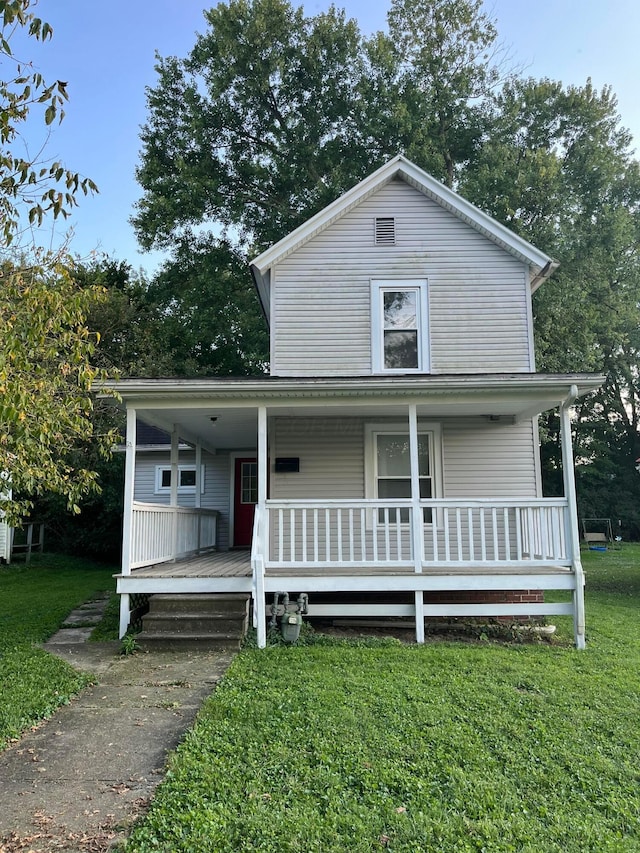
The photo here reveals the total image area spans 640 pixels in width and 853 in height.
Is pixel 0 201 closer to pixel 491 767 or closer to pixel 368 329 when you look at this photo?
pixel 491 767

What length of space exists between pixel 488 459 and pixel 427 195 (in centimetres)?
474

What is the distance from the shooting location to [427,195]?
426 inches

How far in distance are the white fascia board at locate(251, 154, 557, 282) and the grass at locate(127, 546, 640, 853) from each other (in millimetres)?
6530

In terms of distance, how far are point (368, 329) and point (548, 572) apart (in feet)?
15.7

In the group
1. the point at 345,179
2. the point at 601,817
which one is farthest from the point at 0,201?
the point at 345,179

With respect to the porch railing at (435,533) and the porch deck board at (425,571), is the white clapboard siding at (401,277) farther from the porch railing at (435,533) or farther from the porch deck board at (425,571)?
the porch deck board at (425,571)

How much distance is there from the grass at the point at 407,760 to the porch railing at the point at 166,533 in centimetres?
241

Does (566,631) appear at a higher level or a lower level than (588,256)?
lower

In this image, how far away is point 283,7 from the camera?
22.1 m

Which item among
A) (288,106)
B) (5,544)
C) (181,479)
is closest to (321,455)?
(181,479)

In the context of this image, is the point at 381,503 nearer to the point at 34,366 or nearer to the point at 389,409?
the point at 389,409

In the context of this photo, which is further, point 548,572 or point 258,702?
point 548,572

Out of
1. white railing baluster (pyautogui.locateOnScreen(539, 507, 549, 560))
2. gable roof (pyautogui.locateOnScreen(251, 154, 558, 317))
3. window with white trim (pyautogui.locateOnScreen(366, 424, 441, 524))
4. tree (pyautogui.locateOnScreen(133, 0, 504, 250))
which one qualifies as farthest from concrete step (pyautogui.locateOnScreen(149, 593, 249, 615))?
tree (pyautogui.locateOnScreen(133, 0, 504, 250))

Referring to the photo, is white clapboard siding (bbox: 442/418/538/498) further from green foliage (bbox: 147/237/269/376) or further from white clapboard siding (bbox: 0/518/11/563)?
white clapboard siding (bbox: 0/518/11/563)
